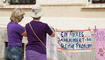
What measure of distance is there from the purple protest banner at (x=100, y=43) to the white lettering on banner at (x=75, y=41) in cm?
21

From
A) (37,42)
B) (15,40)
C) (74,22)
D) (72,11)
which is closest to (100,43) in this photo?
(74,22)

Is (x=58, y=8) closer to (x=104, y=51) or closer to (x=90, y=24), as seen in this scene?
(x=90, y=24)

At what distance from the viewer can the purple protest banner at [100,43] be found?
21.0 ft

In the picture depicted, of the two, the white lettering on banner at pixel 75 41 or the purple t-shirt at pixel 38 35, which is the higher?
the purple t-shirt at pixel 38 35

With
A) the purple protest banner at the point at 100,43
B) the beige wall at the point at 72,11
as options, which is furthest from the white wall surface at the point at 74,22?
the purple protest banner at the point at 100,43

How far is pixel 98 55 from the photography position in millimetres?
6547

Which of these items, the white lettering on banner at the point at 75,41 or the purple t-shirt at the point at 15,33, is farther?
the white lettering on banner at the point at 75,41

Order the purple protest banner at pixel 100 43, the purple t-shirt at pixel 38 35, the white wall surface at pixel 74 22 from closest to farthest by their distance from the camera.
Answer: the purple t-shirt at pixel 38 35 → the purple protest banner at pixel 100 43 → the white wall surface at pixel 74 22

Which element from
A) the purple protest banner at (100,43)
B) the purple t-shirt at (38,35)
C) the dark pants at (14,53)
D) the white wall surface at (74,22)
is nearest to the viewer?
the purple t-shirt at (38,35)

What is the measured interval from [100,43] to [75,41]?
0.69 m

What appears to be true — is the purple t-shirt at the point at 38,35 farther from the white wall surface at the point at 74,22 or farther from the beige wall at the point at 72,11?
the beige wall at the point at 72,11

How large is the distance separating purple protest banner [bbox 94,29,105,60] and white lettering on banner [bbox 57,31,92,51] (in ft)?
0.68

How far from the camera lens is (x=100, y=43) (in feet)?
21.2

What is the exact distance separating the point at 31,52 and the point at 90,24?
11.8ft
